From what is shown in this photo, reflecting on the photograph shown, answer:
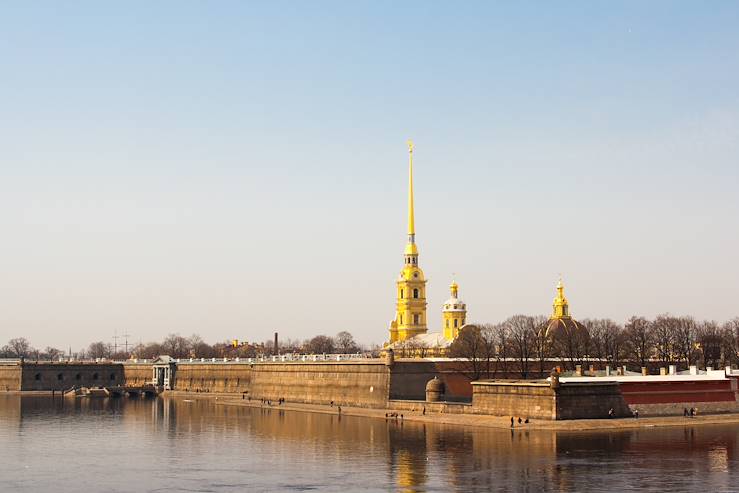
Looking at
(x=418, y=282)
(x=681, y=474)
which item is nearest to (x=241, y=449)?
(x=681, y=474)

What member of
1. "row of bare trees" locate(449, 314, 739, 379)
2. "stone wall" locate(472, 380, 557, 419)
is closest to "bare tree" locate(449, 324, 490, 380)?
"row of bare trees" locate(449, 314, 739, 379)

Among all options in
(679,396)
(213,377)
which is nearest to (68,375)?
(213,377)

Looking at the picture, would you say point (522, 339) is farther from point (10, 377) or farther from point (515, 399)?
point (10, 377)

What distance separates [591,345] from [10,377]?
91.1 m

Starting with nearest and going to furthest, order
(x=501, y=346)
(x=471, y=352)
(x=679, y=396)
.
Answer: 1. (x=679, y=396)
2. (x=471, y=352)
3. (x=501, y=346)

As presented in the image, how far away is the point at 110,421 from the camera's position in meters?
91.5

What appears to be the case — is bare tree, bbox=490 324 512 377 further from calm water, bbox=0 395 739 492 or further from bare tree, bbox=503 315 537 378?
calm water, bbox=0 395 739 492

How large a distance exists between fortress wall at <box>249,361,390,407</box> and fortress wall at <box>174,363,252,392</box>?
24.8 feet

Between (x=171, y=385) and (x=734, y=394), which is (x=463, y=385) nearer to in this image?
(x=734, y=394)

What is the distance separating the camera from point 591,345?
114 meters

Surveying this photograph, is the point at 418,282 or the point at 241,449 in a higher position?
the point at 418,282

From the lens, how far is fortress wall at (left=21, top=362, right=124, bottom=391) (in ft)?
520

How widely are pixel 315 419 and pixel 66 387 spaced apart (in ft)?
282

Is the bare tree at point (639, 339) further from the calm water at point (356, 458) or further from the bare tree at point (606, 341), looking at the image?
the calm water at point (356, 458)
